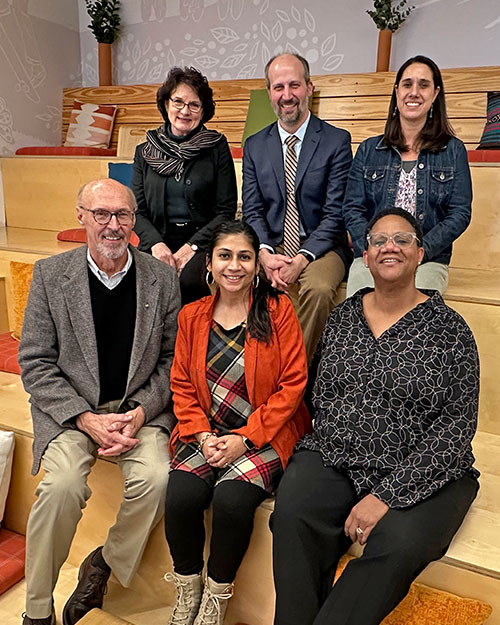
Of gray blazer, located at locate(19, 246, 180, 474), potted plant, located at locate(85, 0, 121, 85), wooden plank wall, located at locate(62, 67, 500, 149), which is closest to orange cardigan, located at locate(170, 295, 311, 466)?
gray blazer, located at locate(19, 246, 180, 474)

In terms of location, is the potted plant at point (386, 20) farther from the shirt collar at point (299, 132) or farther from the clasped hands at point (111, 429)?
the clasped hands at point (111, 429)

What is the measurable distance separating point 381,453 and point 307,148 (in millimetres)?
1289

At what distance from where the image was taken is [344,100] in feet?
13.0

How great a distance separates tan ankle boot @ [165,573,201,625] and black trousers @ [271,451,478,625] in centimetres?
29

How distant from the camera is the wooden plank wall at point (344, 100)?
3.59m

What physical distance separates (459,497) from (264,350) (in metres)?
0.64

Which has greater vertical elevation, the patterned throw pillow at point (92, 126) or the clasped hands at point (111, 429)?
the patterned throw pillow at point (92, 126)

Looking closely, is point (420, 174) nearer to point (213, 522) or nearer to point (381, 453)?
point (381, 453)

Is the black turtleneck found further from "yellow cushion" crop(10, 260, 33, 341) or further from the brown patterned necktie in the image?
"yellow cushion" crop(10, 260, 33, 341)

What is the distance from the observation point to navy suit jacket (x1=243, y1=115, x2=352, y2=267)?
2.28 meters

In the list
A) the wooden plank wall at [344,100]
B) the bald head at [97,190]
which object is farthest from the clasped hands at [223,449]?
the wooden plank wall at [344,100]

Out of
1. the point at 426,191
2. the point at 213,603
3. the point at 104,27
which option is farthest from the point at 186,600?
the point at 104,27

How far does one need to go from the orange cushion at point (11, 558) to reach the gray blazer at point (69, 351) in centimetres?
45

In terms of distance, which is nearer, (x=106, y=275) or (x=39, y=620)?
(x=39, y=620)
